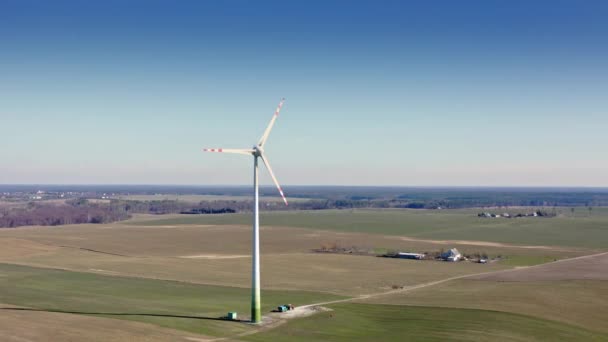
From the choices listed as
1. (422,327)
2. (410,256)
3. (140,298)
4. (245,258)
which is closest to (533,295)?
(422,327)

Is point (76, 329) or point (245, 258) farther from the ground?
point (76, 329)

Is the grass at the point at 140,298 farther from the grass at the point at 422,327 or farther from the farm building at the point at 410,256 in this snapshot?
the farm building at the point at 410,256

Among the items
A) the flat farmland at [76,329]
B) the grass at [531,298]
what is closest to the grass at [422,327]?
the grass at [531,298]

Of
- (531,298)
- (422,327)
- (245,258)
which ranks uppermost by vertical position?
(531,298)

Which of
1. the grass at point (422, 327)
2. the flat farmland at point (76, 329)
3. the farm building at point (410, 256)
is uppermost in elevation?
the flat farmland at point (76, 329)

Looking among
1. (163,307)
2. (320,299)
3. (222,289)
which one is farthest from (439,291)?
(163,307)

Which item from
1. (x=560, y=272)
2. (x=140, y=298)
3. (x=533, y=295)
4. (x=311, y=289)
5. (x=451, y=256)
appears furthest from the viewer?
(x=451, y=256)

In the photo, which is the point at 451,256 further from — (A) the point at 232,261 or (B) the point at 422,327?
(B) the point at 422,327
